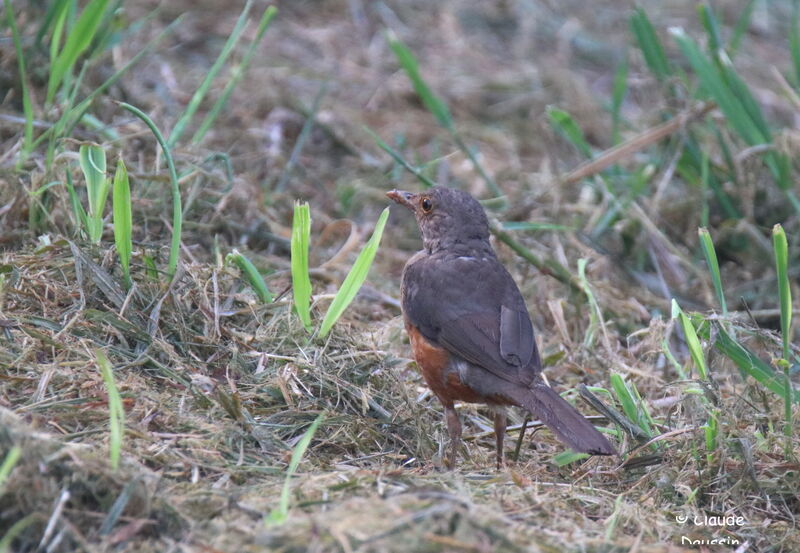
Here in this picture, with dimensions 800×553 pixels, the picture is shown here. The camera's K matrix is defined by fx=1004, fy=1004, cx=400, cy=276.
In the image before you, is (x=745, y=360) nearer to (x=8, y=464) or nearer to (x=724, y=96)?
(x=724, y=96)

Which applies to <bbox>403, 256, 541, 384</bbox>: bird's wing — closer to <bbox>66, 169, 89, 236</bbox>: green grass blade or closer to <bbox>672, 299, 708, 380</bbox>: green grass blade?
<bbox>672, 299, 708, 380</bbox>: green grass blade

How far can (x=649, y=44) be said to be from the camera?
6.57 metres

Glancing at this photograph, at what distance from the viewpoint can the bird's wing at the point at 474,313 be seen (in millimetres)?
4320

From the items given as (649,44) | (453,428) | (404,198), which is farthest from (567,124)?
(453,428)

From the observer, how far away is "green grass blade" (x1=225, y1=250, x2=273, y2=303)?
4430 mm

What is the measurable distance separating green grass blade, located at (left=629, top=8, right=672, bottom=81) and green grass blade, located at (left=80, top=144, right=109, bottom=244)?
364cm

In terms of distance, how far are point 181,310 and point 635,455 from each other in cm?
200

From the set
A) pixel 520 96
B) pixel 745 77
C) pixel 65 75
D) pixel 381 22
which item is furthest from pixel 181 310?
pixel 745 77

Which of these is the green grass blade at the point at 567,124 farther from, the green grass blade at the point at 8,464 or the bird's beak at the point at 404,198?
the green grass blade at the point at 8,464

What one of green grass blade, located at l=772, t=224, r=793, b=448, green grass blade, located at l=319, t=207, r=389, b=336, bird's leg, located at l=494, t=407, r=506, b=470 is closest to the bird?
bird's leg, located at l=494, t=407, r=506, b=470

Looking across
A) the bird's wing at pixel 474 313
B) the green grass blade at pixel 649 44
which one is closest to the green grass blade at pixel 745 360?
the bird's wing at pixel 474 313

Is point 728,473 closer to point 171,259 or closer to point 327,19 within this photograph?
point 171,259

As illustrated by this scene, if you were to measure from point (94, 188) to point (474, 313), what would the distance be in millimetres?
1770

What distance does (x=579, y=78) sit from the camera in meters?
8.94
